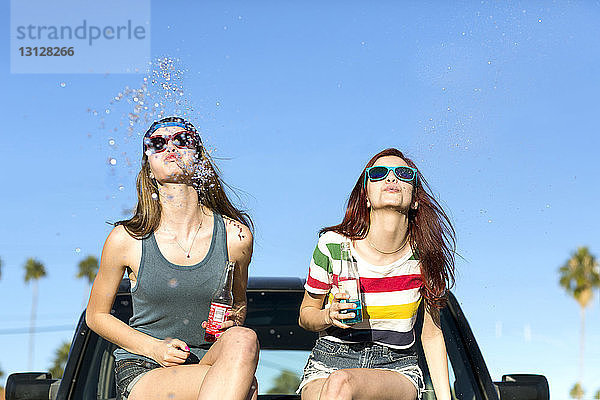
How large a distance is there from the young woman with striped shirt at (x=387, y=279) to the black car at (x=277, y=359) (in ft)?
0.51

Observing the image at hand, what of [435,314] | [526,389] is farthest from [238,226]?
[526,389]

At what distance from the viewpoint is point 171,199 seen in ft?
11.7

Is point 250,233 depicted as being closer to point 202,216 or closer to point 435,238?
point 202,216

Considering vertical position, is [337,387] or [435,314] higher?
[435,314]

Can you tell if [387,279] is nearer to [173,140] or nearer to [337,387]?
[337,387]

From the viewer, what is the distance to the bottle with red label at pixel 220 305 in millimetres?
3268


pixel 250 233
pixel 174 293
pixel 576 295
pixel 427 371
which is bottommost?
pixel 576 295

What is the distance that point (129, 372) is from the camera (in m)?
3.36

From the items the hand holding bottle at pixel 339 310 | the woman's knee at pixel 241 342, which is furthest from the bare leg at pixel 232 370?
the hand holding bottle at pixel 339 310

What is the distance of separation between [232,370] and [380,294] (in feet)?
2.94

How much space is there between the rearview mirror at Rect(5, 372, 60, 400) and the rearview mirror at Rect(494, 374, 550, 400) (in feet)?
5.95

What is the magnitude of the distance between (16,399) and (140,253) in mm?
747

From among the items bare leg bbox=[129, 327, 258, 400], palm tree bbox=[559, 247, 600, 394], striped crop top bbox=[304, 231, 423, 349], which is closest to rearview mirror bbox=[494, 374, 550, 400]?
striped crop top bbox=[304, 231, 423, 349]


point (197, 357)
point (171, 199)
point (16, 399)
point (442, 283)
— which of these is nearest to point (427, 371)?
point (442, 283)
